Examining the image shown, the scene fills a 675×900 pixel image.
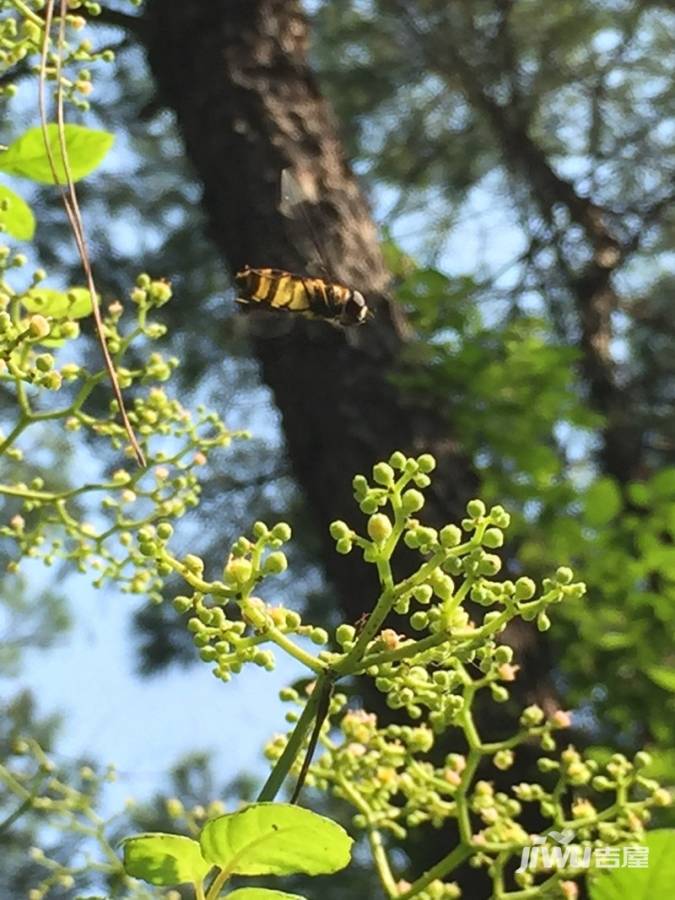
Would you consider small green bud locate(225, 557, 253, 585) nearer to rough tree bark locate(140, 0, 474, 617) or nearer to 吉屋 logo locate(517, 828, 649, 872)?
吉屋 logo locate(517, 828, 649, 872)

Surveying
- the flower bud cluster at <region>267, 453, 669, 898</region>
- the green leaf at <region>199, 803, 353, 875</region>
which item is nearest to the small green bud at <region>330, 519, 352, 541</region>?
the flower bud cluster at <region>267, 453, 669, 898</region>

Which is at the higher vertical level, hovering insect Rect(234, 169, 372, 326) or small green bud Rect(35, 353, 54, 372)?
hovering insect Rect(234, 169, 372, 326)

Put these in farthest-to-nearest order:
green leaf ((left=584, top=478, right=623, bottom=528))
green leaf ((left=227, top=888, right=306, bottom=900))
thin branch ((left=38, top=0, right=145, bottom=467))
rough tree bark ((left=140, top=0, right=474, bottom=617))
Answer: green leaf ((left=584, top=478, right=623, bottom=528)) → rough tree bark ((left=140, top=0, right=474, bottom=617)) → thin branch ((left=38, top=0, right=145, bottom=467)) → green leaf ((left=227, top=888, right=306, bottom=900))

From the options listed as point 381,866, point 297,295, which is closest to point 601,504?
point 297,295

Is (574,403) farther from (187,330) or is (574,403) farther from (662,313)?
(187,330)

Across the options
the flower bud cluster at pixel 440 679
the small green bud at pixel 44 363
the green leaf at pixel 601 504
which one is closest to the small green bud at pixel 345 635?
the flower bud cluster at pixel 440 679

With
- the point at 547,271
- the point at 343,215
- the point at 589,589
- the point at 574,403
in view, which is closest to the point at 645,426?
the point at 547,271
